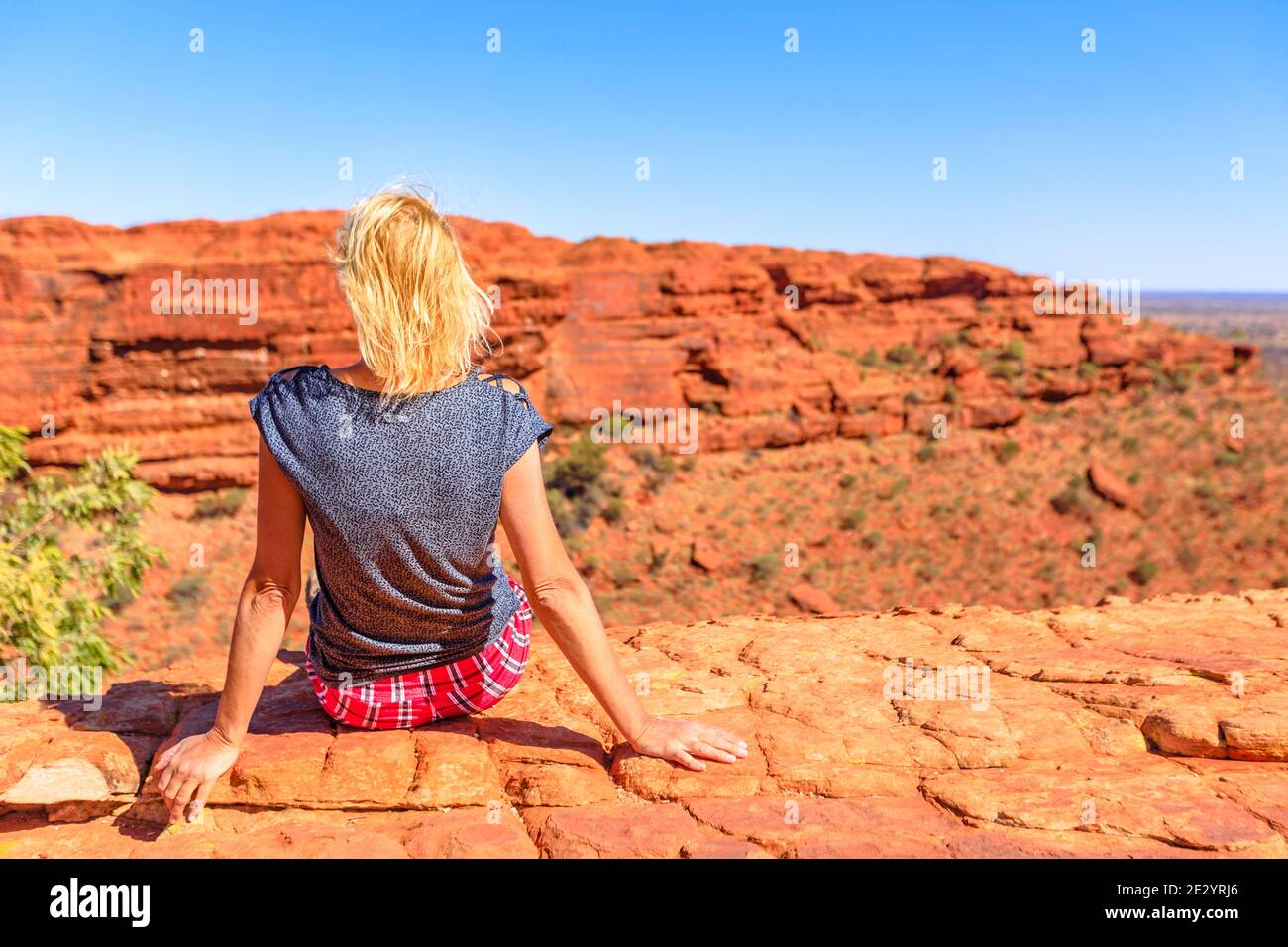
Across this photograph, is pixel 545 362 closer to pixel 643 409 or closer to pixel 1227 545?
pixel 643 409

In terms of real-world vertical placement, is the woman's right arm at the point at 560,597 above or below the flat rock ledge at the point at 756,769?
above

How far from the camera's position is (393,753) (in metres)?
2.33

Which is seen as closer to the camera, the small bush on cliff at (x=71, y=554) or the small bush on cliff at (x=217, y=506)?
the small bush on cliff at (x=71, y=554)

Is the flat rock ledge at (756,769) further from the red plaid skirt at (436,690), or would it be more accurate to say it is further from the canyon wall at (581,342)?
the canyon wall at (581,342)

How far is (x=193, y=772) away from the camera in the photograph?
216cm

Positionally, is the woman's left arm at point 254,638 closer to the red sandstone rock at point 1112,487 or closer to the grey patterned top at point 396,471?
the grey patterned top at point 396,471

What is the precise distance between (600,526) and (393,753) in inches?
676

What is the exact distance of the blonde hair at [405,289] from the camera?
1.86 m

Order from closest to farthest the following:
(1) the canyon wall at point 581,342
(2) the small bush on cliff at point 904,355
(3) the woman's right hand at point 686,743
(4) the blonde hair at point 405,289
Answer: (4) the blonde hair at point 405,289
(3) the woman's right hand at point 686,743
(1) the canyon wall at point 581,342
(2) the small bush on cliff at point 904,355

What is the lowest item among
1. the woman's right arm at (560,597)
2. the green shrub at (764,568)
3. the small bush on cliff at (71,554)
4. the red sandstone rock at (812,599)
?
the red sandstone rock at (812,599)

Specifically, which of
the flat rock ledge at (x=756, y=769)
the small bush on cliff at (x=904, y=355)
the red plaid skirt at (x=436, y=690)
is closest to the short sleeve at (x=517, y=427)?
the red plaid skirt at (x=436, y=690)

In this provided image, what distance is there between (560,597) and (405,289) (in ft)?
2.55

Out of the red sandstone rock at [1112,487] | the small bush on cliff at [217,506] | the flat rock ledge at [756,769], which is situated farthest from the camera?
the small bush on cliff at [217,506]
